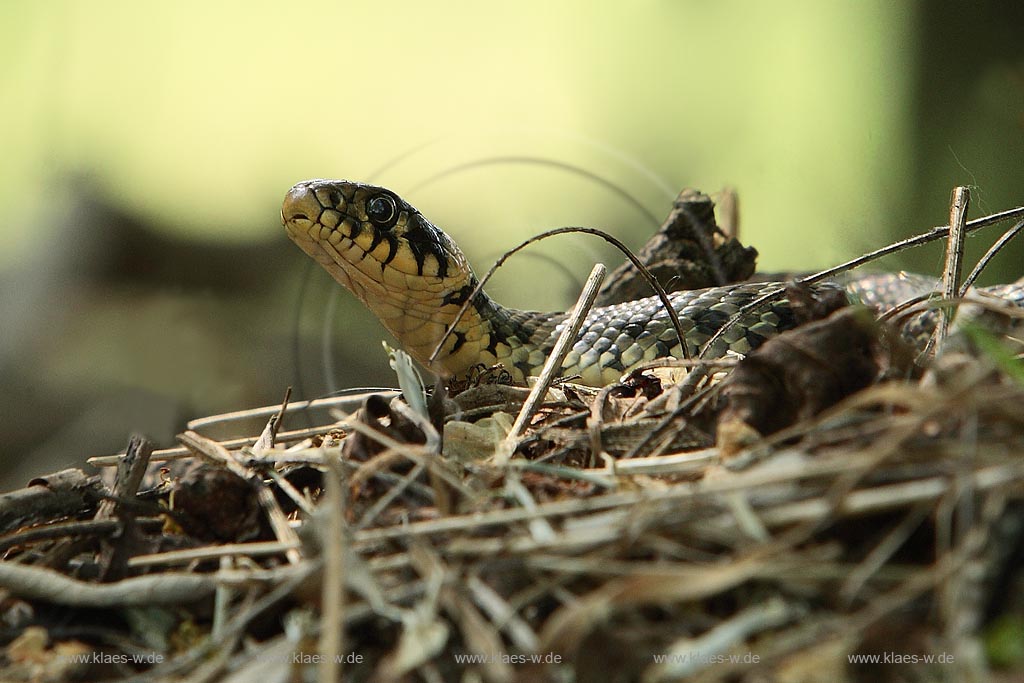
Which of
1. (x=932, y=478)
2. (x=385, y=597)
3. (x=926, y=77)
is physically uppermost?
(x=926, y=77)

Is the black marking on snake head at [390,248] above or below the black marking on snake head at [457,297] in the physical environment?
above

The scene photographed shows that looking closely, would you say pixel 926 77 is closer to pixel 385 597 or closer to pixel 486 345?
pixel 486 345

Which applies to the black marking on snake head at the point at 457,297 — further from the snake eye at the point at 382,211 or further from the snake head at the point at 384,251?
the snake eye at the point at 382,211

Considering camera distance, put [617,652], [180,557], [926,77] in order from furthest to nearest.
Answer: [926,77] → [180,557] → [617,652]

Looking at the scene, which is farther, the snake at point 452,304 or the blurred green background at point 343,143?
the blurred green background at point 343,143

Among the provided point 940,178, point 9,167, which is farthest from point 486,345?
point 9,167

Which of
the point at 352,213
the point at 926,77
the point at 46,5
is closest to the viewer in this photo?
the point at 352,213

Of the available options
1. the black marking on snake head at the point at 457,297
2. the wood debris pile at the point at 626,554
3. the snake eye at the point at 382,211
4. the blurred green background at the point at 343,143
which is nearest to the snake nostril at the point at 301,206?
the snake eye at the point at 382,211

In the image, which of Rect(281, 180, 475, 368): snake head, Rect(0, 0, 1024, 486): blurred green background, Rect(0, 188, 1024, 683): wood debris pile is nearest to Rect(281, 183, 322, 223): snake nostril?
Rect(281, 180, 475, 368): snake head

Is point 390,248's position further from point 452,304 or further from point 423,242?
point 452,304
